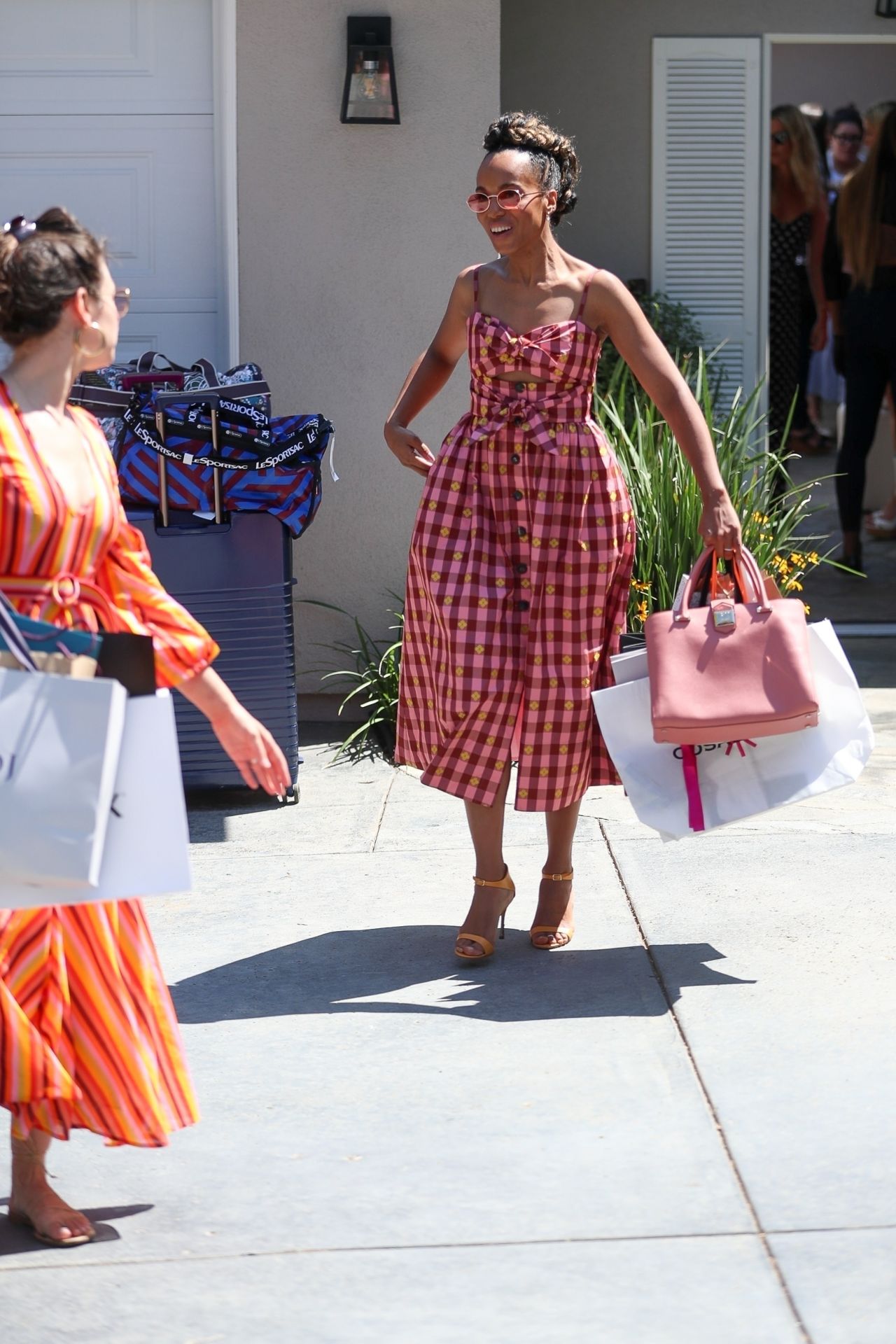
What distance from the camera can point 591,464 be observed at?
3990mm

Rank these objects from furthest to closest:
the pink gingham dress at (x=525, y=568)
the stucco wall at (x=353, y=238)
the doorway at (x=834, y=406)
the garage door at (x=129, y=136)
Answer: the doorway at (x=834, y=406)
the garage door at (x=129, y=136)
the stucco wall at (x=353, y=238)
the pink gingham dress at (x=525, y=568)

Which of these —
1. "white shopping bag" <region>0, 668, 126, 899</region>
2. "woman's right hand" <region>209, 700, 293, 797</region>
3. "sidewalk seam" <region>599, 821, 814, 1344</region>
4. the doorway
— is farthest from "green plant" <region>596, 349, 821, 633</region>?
"white shopping bag" <region>0, 668, 126, 899</region>

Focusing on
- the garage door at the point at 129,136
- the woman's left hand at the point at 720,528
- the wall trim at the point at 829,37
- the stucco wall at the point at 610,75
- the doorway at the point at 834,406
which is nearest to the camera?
the woman's left hand at the point at 720,528

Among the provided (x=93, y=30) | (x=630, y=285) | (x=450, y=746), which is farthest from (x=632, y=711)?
(x=630, y=285)

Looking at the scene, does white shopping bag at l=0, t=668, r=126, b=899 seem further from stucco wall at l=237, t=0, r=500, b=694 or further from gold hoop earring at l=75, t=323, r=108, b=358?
stucco wall at l=237, t=0, r=500, b=694

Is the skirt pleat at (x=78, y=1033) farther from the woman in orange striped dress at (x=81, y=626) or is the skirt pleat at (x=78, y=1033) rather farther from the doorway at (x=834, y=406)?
the doorway at (x=834, y=406)

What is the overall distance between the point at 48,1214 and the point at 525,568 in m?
1.80

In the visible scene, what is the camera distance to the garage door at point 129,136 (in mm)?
6383

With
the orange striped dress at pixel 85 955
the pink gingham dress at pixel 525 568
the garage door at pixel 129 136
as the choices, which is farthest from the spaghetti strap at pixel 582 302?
the garage door at pixel 129 136

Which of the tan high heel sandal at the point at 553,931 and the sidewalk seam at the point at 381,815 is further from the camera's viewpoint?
the sidewalk seam at the point at 381,815

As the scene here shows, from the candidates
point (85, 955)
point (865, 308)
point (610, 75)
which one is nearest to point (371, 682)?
point (85, 955)

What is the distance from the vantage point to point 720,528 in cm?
386

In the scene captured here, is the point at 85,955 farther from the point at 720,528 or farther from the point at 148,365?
the point at 148,365

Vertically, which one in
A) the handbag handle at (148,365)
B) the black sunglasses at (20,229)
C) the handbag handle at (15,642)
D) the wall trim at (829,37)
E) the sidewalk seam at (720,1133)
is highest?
the wall trim at (829,37)
